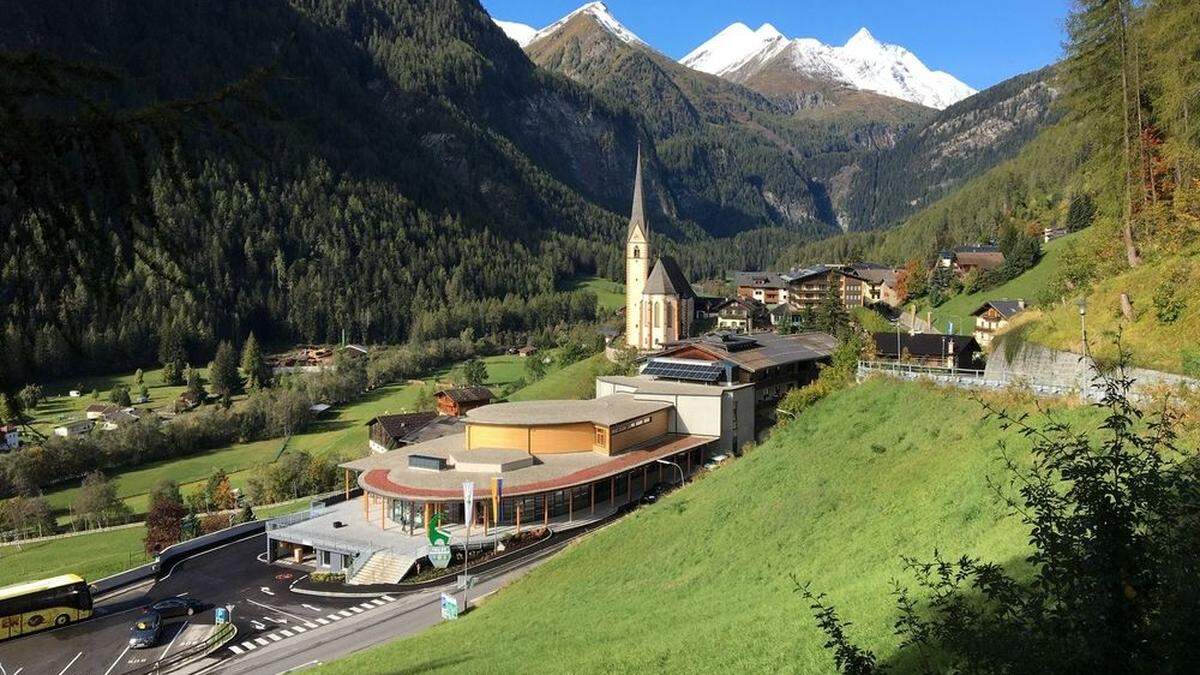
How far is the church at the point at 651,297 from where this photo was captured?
87250 mm

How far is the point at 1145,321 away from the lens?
2242 centimetres

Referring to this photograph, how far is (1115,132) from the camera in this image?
29.6 m

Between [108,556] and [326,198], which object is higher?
[326,198]

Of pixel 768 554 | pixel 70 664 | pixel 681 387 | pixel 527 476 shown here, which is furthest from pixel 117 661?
pixel 681 387

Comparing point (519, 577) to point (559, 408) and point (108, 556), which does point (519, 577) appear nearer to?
point (559, 408)

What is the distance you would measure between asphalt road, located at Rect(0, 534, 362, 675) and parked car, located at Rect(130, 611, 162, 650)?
0.27 metres

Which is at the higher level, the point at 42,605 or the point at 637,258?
the point at 637,258

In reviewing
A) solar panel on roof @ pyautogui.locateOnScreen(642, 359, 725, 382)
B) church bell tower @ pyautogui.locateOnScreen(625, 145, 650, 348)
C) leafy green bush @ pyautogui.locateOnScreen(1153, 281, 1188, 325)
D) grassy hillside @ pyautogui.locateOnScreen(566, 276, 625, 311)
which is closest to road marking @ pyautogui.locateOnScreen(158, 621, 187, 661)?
solar panel on roof @ pyautogui.locateOnScreen(642, 359, 725, 382)

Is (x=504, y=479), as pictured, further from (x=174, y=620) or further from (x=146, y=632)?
(x=146, y=632)

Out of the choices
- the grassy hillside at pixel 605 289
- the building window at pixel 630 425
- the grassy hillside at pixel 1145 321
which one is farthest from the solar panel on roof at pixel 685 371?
the grassy hillside at pixel 605 289

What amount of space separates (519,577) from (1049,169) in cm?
14295

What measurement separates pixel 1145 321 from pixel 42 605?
4189 centimetres

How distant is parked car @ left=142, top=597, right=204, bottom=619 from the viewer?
31094 millimetres

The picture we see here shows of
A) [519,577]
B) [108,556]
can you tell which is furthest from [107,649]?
[108,556]
